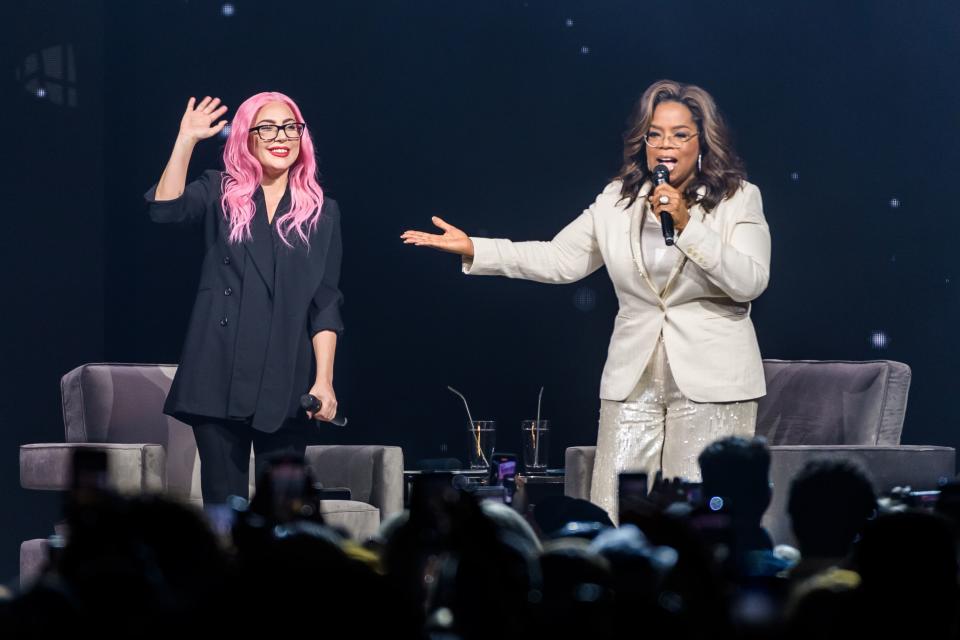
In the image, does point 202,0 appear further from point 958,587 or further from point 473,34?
point 958,587

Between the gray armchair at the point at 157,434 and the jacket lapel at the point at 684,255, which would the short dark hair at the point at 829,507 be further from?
the gray armchair at the point at 157,434

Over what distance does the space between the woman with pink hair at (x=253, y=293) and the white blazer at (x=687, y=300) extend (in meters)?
0.44

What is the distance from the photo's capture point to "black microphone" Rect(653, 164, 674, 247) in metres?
2.55

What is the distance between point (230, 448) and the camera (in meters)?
2.73

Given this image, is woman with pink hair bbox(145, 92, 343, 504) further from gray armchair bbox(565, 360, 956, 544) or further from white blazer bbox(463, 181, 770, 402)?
gray armchair bbox(565, 360, 956, 544)

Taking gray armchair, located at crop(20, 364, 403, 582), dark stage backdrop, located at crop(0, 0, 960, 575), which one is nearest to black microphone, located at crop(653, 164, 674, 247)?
gray armchair, located at crop(20, 364, 403, 582)

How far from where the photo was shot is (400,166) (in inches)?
205

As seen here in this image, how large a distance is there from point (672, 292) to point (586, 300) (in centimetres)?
242

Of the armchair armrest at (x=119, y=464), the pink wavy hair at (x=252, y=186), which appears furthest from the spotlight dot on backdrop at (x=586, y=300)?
the pink wavy hair at (x=252, y=186)

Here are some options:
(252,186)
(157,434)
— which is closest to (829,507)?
(252,186)

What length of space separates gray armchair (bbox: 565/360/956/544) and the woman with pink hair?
4.13 feet

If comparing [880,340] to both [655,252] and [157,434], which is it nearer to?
[655,252]

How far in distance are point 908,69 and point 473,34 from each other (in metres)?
1.79

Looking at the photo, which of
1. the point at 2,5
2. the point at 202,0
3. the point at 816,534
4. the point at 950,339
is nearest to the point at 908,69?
the point at 950,339
